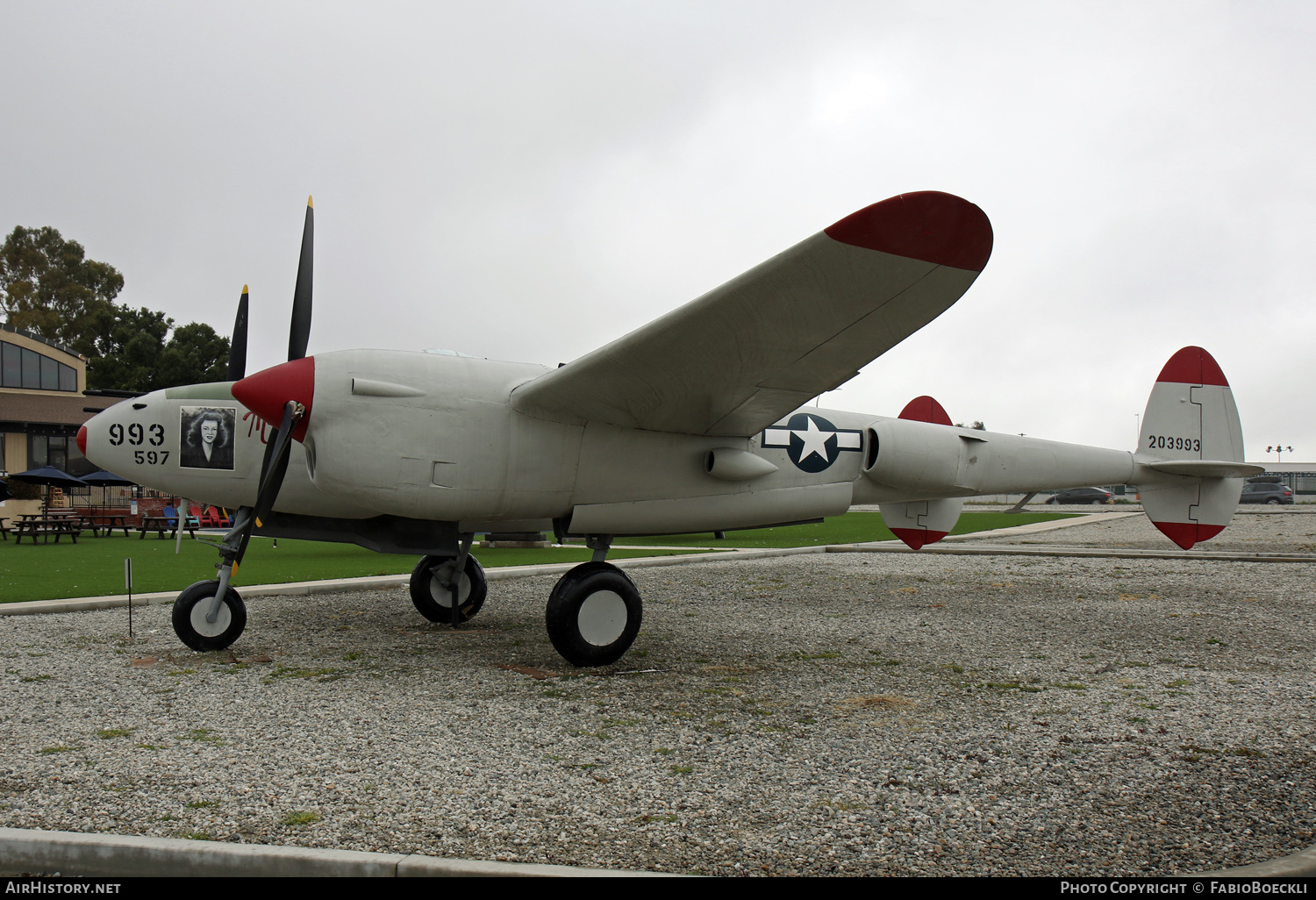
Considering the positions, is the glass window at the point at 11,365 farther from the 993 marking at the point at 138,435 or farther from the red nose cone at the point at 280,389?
the red nose cone at the point at 280,389

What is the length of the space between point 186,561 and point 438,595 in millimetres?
8945

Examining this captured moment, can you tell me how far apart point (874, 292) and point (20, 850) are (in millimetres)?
4356

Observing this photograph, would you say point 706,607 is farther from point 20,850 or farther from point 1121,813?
point 20,850

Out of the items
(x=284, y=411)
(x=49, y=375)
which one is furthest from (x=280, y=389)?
(x=49, y=375)

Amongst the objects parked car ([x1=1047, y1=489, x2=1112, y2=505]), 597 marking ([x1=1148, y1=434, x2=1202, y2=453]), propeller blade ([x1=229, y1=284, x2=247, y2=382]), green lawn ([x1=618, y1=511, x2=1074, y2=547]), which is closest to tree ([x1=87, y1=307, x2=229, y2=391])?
green lawn ([x1=618, y1=511, x2=1074, y2=547])

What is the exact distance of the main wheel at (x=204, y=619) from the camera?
628 centimetres

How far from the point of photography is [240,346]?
24.5 feet

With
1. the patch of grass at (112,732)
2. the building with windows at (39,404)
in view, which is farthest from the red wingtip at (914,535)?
the building with windows at (39,404)

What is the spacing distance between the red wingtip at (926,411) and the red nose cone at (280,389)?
700 centimetres

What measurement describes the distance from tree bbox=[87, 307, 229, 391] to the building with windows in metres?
6.65

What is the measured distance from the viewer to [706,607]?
927 centimetres

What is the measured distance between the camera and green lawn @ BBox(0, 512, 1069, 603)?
1054 cm

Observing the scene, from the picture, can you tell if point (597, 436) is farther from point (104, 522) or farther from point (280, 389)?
point (104, 522)

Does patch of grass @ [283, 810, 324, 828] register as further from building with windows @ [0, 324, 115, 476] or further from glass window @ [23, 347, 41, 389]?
glass window @ [23, 347, 41, 389]
